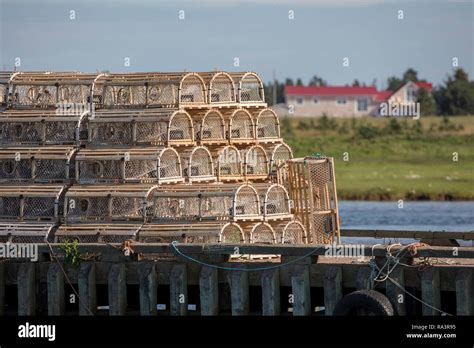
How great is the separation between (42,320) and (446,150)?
159 ft

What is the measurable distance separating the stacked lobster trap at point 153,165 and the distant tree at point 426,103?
59500 millimetres

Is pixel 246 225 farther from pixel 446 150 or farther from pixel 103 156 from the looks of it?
pixel 446 150

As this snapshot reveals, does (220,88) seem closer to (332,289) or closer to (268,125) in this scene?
(268,125)

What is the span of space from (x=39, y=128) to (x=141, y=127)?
1.95 metres

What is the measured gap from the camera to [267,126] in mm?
33812

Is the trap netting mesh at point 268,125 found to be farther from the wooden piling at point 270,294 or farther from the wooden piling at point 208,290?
the wooden piling at point 270,294

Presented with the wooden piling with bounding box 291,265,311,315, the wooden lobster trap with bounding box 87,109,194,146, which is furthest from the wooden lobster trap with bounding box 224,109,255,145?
the wooden piling with bounding box 291,265,311,315

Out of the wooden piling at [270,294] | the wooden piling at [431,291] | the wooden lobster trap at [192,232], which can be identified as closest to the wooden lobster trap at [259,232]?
the wooden lobster trap at [192,232]

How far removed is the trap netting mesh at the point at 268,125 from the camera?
3359 cm

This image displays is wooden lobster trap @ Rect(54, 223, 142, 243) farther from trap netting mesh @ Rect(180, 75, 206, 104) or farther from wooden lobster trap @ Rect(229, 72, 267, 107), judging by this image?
wooden lobster trap @ Rect(229, 72, 267, 107)

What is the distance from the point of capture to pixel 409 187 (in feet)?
217

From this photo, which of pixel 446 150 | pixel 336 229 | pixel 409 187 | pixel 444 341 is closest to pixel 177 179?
pixel 336 229

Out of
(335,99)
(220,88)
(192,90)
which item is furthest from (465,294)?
(335,99)

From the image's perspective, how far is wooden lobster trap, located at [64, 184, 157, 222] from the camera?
31.1m
